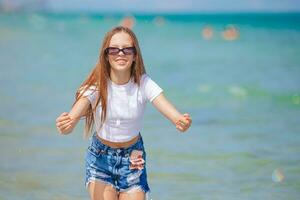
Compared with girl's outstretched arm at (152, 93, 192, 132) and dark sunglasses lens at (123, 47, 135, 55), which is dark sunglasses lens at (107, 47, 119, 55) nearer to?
dark sunglasses lens at (123, 47, 135, 55)

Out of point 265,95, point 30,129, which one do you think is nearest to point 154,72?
point 265,95

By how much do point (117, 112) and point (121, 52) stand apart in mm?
310

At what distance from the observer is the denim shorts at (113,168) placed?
458 cm

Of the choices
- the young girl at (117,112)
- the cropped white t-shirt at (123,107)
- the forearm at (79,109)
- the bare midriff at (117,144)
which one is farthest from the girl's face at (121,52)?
the bare midriff at (117,144)

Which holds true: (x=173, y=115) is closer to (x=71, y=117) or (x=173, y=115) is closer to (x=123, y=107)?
(x=123, y=107)

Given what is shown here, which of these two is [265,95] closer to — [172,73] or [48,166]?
[172,73]

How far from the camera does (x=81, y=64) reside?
16.8 metres

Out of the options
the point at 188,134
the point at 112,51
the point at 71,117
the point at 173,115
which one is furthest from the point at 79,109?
the point at 188,134

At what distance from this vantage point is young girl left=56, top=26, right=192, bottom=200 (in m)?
4.56

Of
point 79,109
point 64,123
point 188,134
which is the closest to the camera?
point 64,123

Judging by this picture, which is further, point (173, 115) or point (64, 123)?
point (173, 115)

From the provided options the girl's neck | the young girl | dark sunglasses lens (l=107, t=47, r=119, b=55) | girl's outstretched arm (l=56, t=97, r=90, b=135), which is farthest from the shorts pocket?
dark sunglasses lens (l=107, t=47, r=119, b=55)

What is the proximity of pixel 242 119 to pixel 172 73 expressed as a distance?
574 centimetres

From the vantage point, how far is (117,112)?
4.57 metres
